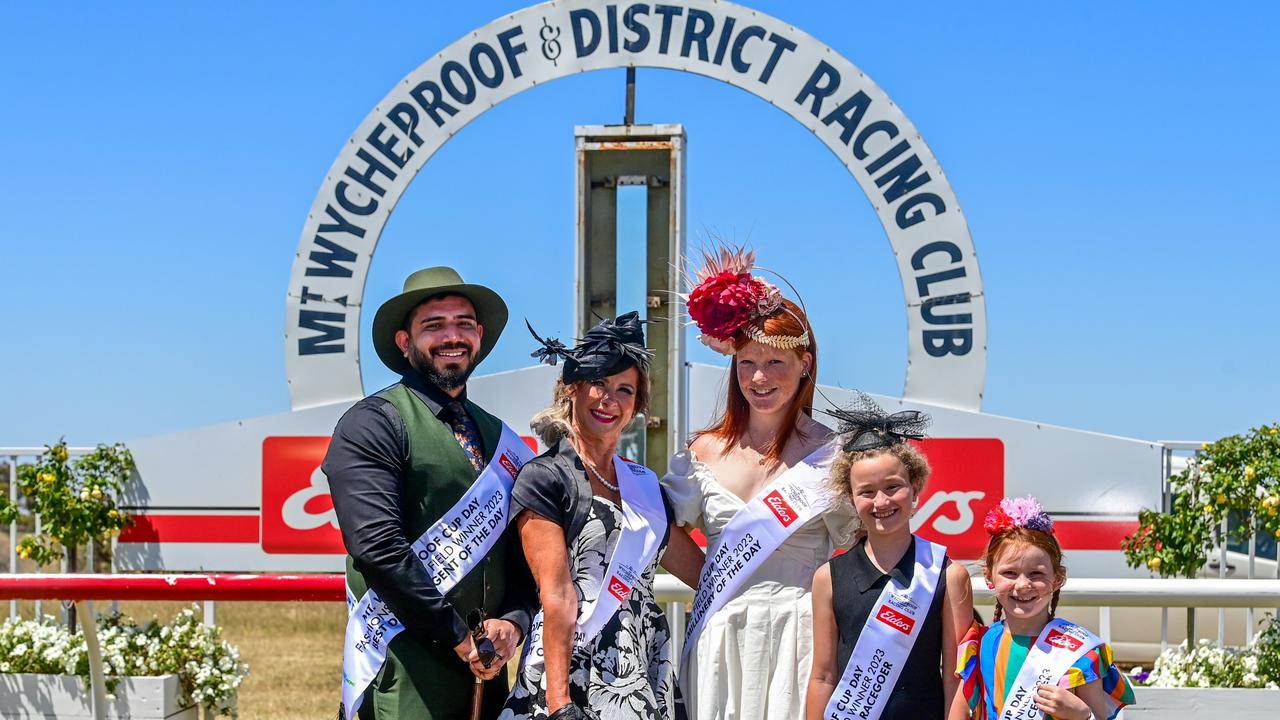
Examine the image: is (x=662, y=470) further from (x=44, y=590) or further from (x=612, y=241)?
(x=44, y=590)

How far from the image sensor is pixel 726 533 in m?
2.85

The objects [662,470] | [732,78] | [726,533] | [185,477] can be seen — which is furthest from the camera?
[185,477]

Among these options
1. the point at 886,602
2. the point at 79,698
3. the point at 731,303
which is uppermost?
the point at 731,303

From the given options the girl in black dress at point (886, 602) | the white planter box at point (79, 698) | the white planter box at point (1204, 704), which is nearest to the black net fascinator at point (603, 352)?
the girl in black dress at point (886, 602)

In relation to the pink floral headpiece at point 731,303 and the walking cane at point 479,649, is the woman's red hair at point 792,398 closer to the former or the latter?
the pink floral headpiece at point 731,303

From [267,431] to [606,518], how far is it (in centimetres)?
381

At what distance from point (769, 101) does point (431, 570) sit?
3.21m

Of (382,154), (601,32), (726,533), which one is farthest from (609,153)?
(726,533)

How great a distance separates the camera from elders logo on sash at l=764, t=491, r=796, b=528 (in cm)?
282

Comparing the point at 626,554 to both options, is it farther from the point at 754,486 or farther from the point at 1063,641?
the point at 1063,641

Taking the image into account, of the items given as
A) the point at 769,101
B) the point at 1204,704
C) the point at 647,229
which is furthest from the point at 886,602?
the point at 769,101

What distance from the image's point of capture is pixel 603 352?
2.71 m

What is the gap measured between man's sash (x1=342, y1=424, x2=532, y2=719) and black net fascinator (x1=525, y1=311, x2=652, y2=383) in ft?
1.05

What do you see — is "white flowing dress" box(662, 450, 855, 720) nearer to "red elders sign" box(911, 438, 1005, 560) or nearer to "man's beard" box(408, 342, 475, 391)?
"man's beard" box(408, 342, 475, 391)
